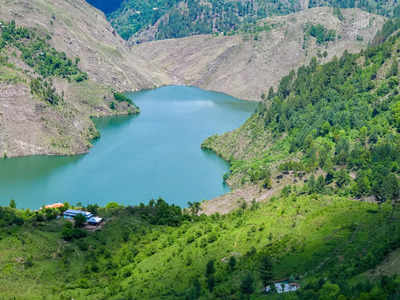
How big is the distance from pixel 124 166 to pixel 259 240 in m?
61.5

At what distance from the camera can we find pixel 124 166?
368ft

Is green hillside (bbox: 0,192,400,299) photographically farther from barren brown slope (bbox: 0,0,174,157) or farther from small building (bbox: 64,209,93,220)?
barren brown slope (bbox: 0,0,174,157)

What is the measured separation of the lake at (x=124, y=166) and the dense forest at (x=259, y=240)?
57.0ft

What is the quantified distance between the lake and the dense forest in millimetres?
17360

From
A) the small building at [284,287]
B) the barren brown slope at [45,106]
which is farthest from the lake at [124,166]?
the small building at [284,287]

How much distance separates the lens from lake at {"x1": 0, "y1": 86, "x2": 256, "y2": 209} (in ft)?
316

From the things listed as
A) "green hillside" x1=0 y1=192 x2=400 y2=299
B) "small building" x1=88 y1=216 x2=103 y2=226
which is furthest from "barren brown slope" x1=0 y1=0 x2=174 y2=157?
"small building" x1=88 y1=216 x2=103 y2=226

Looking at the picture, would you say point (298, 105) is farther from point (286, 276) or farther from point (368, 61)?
point (286, 276)

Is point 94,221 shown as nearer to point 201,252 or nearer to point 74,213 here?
point 74,213

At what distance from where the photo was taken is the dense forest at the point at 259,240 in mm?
42562

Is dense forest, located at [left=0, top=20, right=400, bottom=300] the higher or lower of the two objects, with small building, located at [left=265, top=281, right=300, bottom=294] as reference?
higher

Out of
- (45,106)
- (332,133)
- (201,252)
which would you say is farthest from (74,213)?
(45,106)

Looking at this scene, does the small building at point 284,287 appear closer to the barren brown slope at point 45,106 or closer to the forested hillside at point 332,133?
the forested hillside at point 332,133

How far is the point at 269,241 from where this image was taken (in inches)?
2128
